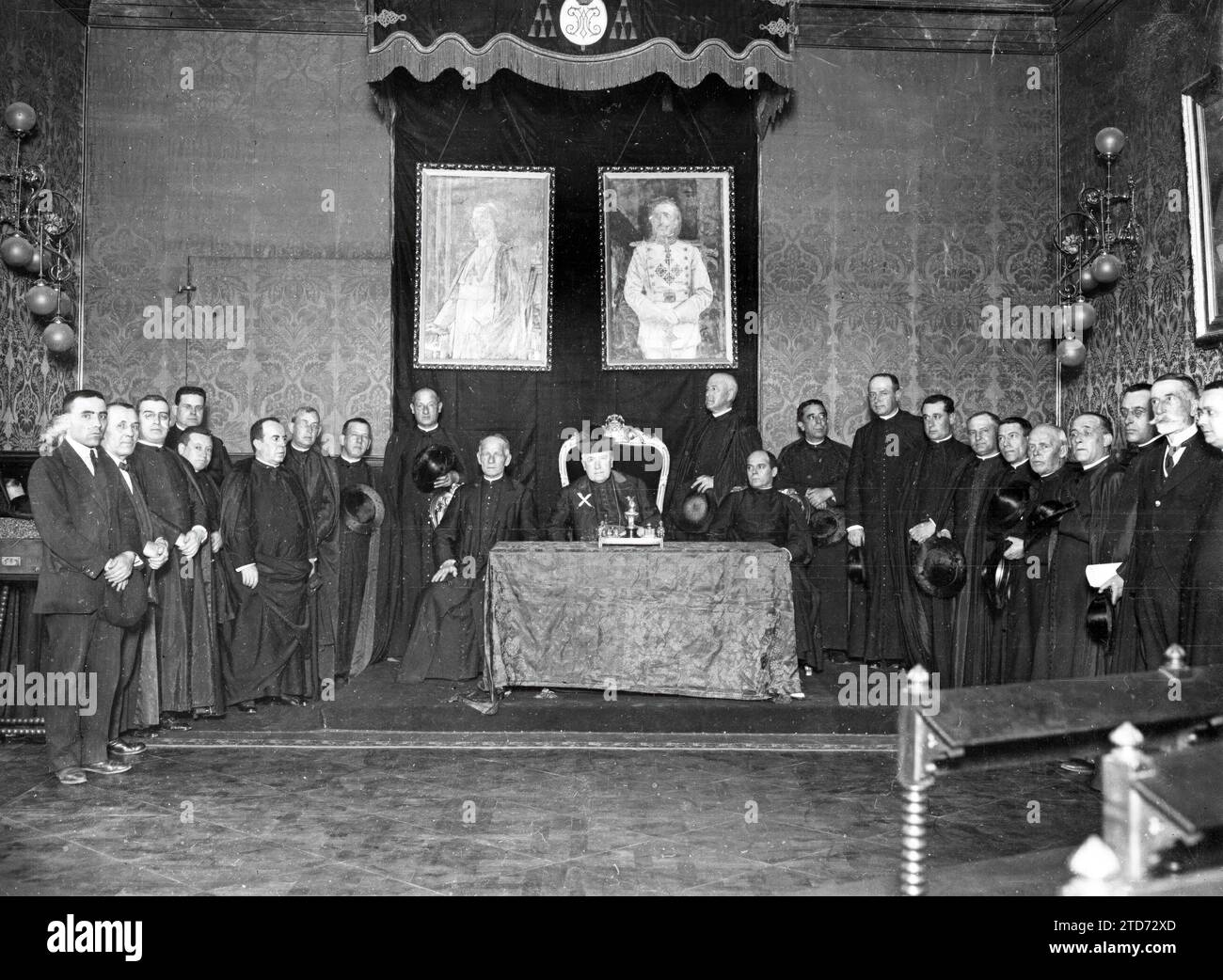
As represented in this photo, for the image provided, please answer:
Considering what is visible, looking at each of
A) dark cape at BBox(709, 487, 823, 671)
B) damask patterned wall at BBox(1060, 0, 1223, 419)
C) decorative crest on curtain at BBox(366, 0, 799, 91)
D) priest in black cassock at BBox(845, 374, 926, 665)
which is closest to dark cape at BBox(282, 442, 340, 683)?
dark cape at BBox(709, 487, 823, 671)

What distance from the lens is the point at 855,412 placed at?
981 cm

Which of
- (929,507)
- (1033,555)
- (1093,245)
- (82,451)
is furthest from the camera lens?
(1093,245)

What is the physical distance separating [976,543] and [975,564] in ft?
0.47

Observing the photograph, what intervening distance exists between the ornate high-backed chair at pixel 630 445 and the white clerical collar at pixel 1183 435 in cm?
380

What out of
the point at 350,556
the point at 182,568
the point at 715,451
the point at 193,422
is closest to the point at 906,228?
the point at 715,451

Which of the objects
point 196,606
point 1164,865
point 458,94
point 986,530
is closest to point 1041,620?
point 986,530

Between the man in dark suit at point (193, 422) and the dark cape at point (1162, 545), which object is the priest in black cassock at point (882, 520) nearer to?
the dark cape at point (1162, 545)

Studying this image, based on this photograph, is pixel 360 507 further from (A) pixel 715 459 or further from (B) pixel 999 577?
(B) pixel 999 577

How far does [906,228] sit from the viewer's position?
9836 millimetres

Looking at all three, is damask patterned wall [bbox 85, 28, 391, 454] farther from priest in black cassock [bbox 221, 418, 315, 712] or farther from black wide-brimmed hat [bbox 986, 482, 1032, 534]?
black wide-brimmed hat [bbox 986, 482, 1032, 534]

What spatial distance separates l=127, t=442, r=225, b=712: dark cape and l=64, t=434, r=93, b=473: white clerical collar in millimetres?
483

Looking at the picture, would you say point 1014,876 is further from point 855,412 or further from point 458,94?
point 458,94

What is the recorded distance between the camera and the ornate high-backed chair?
337 inches

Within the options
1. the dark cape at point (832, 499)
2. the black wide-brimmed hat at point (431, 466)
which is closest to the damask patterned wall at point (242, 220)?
the black wide-brimmed hat at point (431, 466)
